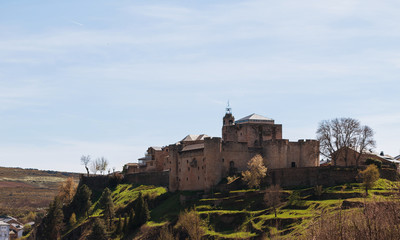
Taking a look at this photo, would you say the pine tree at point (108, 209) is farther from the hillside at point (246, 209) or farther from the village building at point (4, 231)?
the village building at point (4, 231)

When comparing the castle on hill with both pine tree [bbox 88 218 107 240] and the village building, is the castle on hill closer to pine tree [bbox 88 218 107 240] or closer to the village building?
pine tree [bbox 88 218 107 240]

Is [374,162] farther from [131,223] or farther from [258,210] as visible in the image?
[131,223]

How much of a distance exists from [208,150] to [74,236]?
3080cm

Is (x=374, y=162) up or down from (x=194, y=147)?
down

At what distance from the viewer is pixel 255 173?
7788cm

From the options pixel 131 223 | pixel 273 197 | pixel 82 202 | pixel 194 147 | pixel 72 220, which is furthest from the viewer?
pixel 82 202

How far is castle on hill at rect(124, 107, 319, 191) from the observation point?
8400 cm

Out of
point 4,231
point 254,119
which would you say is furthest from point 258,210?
point 4,231

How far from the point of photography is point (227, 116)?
102875 millimetres

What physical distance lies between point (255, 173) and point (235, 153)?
9136mm

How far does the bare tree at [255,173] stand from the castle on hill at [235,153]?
474 cm

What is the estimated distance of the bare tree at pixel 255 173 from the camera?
77.5 m

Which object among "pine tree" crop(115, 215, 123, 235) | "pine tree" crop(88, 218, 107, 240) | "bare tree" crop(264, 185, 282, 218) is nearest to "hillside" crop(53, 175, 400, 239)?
"pine tree" crop(115, 215, 123, 235)

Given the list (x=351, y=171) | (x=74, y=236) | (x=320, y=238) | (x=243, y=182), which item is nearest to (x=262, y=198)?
(x=243, y=182)
